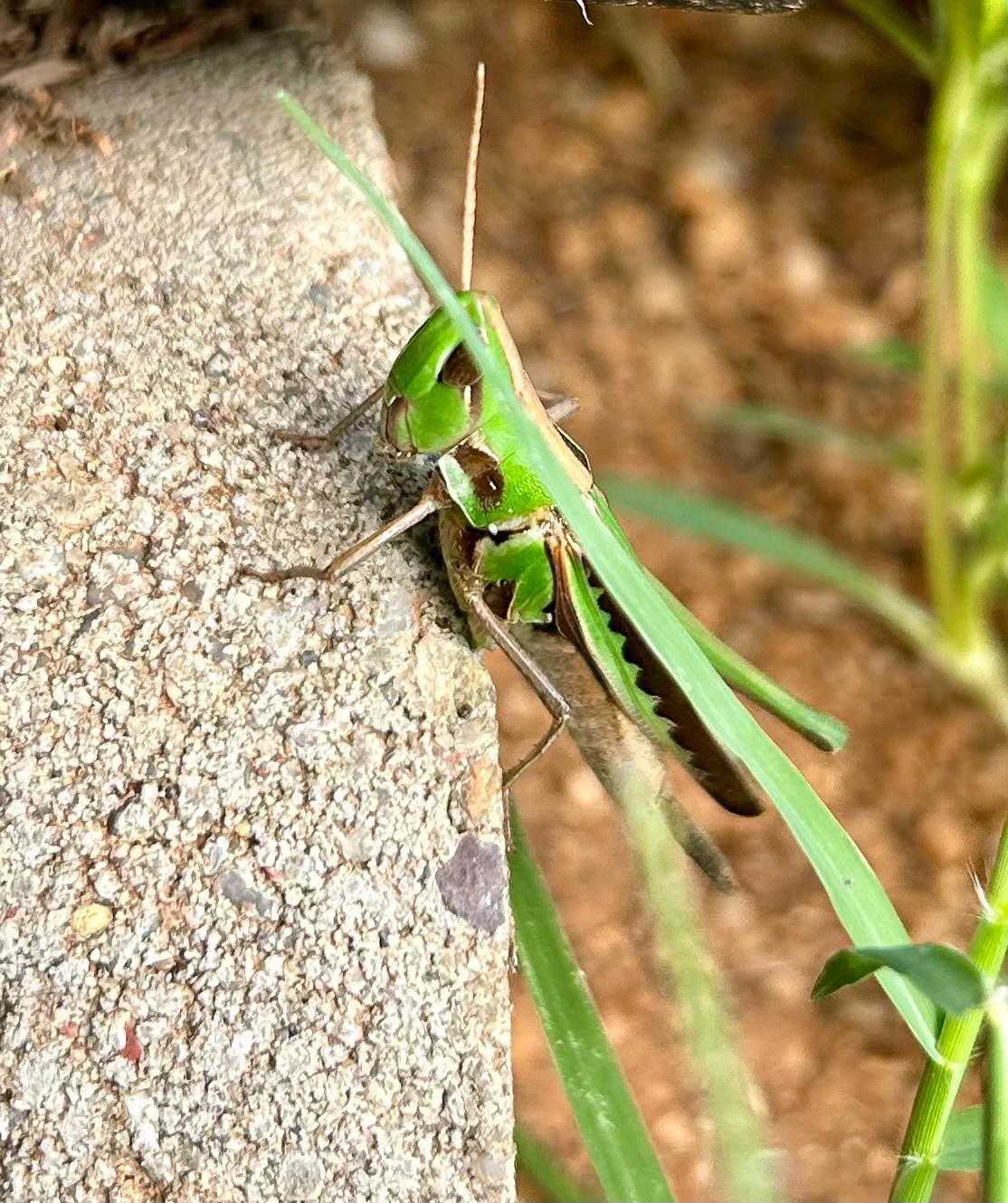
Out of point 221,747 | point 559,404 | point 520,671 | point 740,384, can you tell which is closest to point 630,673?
point 520,671

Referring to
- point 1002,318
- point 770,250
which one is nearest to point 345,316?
point 1002,318

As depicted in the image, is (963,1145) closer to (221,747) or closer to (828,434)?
(221,747)

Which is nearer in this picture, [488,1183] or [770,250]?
[488,1183]

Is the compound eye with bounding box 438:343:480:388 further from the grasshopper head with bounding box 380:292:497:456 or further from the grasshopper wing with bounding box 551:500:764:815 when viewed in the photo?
the grasshopper wing with bounding box 551:500:764:815

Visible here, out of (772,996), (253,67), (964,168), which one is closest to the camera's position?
(253,67)

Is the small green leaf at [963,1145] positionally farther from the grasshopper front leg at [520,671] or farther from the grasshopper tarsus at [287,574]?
the grasshopper tarsus at [287,574]

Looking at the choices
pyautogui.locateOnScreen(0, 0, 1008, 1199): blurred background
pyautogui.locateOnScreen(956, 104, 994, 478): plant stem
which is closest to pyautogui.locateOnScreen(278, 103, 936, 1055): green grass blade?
pyautogui.locateOnScreen(0, 0, 1008, 1199): blurred background

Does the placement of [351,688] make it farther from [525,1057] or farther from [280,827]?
[525,1057]
